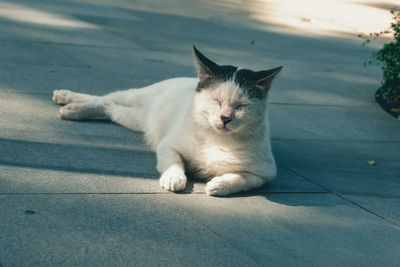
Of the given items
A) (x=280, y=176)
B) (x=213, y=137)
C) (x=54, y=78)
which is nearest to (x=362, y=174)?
(x=280, y=176)

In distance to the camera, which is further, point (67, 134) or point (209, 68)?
point (67, 134)

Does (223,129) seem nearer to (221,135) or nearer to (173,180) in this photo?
(221,135)

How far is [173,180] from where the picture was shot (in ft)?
13.3

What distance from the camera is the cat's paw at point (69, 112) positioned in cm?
536

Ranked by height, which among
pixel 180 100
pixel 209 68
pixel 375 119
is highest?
pixel 209 68

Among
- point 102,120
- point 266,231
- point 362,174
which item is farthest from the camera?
point 102,120

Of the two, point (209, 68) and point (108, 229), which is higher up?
point (209, 68)

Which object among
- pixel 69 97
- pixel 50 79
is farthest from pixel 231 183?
pixel 50 79

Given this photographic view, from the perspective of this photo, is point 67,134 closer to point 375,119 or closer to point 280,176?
point 280,176

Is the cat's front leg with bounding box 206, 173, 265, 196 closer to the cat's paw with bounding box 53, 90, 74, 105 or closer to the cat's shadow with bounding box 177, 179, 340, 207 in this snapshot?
the cat's shadow with bounding box 177, 179, 340, 207

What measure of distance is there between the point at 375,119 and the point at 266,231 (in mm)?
4176

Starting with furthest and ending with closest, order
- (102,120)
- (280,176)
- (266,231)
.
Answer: (102,120) < (280,176) < (266,231)

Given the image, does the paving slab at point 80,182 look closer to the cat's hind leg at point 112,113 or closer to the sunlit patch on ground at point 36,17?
the cat's hind leg at point 112,113

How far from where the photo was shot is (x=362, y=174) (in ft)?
16.9
